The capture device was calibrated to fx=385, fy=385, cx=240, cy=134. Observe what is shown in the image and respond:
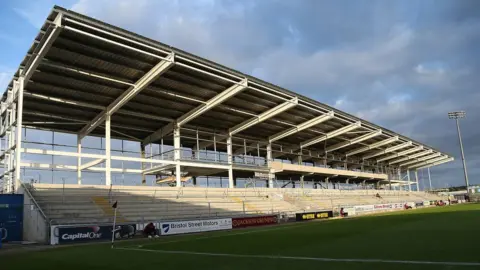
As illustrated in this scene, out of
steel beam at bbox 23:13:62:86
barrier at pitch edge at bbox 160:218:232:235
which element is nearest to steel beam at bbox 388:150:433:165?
barrier at pitch edge at bbox 160:218:232:235

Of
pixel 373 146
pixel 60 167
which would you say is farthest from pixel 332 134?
pixel 60 167

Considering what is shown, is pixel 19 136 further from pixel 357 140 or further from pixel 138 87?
pixel 357 140

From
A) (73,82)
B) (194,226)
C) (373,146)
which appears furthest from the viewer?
(373,146)

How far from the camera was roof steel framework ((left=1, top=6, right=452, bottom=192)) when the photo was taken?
31062mm

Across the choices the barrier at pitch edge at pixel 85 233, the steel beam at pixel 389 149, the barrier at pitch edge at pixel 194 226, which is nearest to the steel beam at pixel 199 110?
the barrier at pitch edge at pixel 194 226

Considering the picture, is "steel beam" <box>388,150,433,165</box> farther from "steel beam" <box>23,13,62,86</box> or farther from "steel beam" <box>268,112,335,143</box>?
"steel beam" <box>23,13,62,86</box>

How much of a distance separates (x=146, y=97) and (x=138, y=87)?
16.6 ft

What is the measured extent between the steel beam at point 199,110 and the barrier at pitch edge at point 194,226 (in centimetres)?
1364

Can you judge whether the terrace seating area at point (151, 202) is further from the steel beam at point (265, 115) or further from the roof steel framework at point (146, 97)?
the steel beam at point (265, 115)

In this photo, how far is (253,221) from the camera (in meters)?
38.1

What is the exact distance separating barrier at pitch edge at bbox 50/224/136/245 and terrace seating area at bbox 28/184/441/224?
4.50 feet

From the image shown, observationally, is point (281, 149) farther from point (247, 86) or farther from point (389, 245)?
point (389, 245)

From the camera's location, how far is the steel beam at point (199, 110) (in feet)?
135

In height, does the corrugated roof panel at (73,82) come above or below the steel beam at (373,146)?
above
